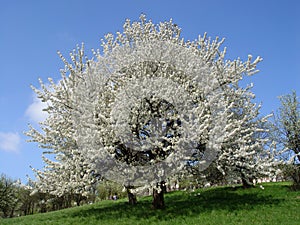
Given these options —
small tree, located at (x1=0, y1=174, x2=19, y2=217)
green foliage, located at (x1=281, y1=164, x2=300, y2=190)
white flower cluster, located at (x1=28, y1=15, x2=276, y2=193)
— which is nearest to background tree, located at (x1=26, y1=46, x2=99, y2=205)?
Result: white flower cluster, located at (x1=28, y1=15, x2=276, y2=193)

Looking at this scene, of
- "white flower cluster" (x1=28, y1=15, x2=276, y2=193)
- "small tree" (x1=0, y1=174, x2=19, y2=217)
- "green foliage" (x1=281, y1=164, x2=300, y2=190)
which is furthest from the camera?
"small tree" (x1=0, y1=174, x2=19, y2=217)

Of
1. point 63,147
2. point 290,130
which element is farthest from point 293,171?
point 63,147

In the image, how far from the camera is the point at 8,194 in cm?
5444

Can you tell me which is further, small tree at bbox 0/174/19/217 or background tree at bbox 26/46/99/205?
small tree at bbox 0/174/19/217

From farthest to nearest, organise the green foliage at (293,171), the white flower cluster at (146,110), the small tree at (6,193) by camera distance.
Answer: the small tree at (6,193), the green foliage at (293,171), the white flower cluster at (146,110)

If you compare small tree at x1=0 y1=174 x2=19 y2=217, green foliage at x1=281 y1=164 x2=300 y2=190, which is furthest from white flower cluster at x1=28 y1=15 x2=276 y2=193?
small tree at x1=0 y1=174 x2=19 y2=217

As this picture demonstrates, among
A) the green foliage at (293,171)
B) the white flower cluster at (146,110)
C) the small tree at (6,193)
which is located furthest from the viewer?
the small tree at (6,193)

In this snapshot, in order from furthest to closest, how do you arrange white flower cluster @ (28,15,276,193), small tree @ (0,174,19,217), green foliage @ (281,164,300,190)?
small tree @ (0,174,19,217) < green foliage @ (281,164,300,190) < white flower cluster @ (28,15,276,193)

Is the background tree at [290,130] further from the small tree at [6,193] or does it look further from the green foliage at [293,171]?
the small tree at [6,193]

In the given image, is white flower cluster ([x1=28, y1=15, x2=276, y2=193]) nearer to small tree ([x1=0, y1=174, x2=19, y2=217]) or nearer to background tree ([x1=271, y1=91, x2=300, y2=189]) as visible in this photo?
background tree ([x1=271, y1=91, x2=300, y2=189])

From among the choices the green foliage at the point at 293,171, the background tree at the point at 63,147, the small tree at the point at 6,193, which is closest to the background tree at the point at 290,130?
the green foliage at the point at 293,171

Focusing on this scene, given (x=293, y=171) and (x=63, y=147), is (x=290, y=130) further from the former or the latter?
(x=63, y=147)

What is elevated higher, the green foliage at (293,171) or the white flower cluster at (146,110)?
the white flower cluster at (146,110)

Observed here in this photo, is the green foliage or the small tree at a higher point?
the small tree
